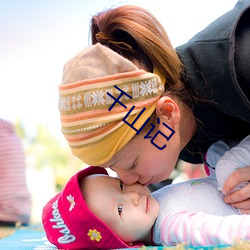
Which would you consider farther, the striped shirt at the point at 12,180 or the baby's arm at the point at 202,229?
the striped shirt at the point at 12,180

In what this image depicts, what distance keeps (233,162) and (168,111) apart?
0.72 ft

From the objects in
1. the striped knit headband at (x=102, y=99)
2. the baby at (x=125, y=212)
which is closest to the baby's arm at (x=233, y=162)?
the baby at (x=125, y=212)

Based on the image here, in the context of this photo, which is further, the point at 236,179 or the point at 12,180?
the point at 12,180

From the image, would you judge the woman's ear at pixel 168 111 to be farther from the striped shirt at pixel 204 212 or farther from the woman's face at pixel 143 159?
the striped shirt at pixel 204 212

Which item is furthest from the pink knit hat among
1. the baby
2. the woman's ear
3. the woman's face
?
the woman's ear

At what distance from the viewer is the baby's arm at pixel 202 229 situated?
2.88ft

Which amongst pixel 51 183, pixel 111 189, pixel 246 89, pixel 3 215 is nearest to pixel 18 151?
pixel 3 215

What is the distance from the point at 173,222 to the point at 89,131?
0.27m

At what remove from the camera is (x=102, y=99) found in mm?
996

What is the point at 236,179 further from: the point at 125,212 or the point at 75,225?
the point at 75,225

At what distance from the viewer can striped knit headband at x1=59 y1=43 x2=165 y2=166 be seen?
3.27 ft

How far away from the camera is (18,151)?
2.02m

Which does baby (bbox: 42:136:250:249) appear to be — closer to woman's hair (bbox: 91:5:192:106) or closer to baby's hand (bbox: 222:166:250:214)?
baby's hand (bbox: 222:166:250:214)

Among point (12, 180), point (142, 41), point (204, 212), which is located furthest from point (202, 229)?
point (12, 180)
